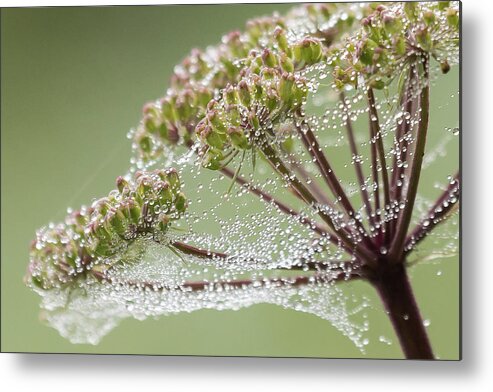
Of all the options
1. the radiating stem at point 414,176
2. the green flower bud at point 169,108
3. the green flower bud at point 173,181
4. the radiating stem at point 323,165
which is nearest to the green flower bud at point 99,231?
the green flower bud at point 173,181

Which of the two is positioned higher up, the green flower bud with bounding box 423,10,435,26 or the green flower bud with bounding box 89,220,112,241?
the green flower bud with bounding box 423,10,435,26

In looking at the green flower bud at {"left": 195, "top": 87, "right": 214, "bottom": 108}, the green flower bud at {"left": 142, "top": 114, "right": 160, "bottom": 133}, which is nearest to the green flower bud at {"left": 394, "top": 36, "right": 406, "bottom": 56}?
the green flower bud at {"left": 195, "top": 87, "right": 214, "bottom": 108}

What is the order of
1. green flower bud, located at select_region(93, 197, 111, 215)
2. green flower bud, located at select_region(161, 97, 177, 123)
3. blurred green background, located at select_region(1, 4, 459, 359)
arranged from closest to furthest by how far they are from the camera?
green flower bud, located at select_region(93, 197, 111, 215) → green flower bud, located at select_region(161, 97, 177, 123) → blurred green background, located at select_region(1, 4, 459, 359)

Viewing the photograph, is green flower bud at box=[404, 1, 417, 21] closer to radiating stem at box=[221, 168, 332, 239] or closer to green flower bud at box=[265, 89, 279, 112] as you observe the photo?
green flower bud at box=[265, 89, 279, 112]

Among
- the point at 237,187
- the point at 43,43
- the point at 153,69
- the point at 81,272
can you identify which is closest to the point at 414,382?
the point at 237,187

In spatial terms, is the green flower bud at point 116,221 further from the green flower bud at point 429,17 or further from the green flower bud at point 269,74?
the green flower bud at point 429,17

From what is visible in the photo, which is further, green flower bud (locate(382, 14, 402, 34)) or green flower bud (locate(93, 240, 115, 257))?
green flower bud (locate(93, 240, 115, 257))

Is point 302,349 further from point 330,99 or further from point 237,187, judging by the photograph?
point 330,99
